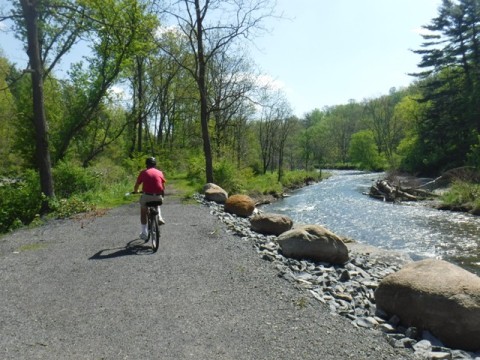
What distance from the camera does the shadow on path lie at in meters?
8.20

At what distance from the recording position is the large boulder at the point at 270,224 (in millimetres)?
11094

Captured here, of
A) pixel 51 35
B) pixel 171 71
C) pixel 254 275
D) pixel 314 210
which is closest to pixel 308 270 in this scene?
pixel 254 275

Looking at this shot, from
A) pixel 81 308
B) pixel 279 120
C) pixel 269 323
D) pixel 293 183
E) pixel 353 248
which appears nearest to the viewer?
pixel 269 323

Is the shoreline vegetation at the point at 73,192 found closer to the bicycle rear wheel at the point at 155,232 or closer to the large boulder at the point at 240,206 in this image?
the large boulder at the point at 240,206

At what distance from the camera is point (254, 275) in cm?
692

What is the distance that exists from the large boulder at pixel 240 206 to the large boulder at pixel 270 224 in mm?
2564

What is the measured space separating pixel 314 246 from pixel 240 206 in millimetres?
5669

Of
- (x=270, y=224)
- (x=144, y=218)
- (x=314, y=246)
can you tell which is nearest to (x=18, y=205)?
(x=144, y=218)

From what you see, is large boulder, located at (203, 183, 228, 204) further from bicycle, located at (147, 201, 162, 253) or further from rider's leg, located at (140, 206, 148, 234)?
bicycle, located at (147, 201, 162, 253)

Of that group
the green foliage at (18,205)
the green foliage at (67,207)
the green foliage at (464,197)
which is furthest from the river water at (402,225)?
the green foliage at (18,205)

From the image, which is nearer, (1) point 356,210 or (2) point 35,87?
(2) point 35,87

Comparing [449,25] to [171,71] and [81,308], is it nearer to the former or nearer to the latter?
[171,71]

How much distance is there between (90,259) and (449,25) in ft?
140

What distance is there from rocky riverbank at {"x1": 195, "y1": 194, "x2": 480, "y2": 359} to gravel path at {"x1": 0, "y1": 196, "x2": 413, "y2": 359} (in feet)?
0.87
